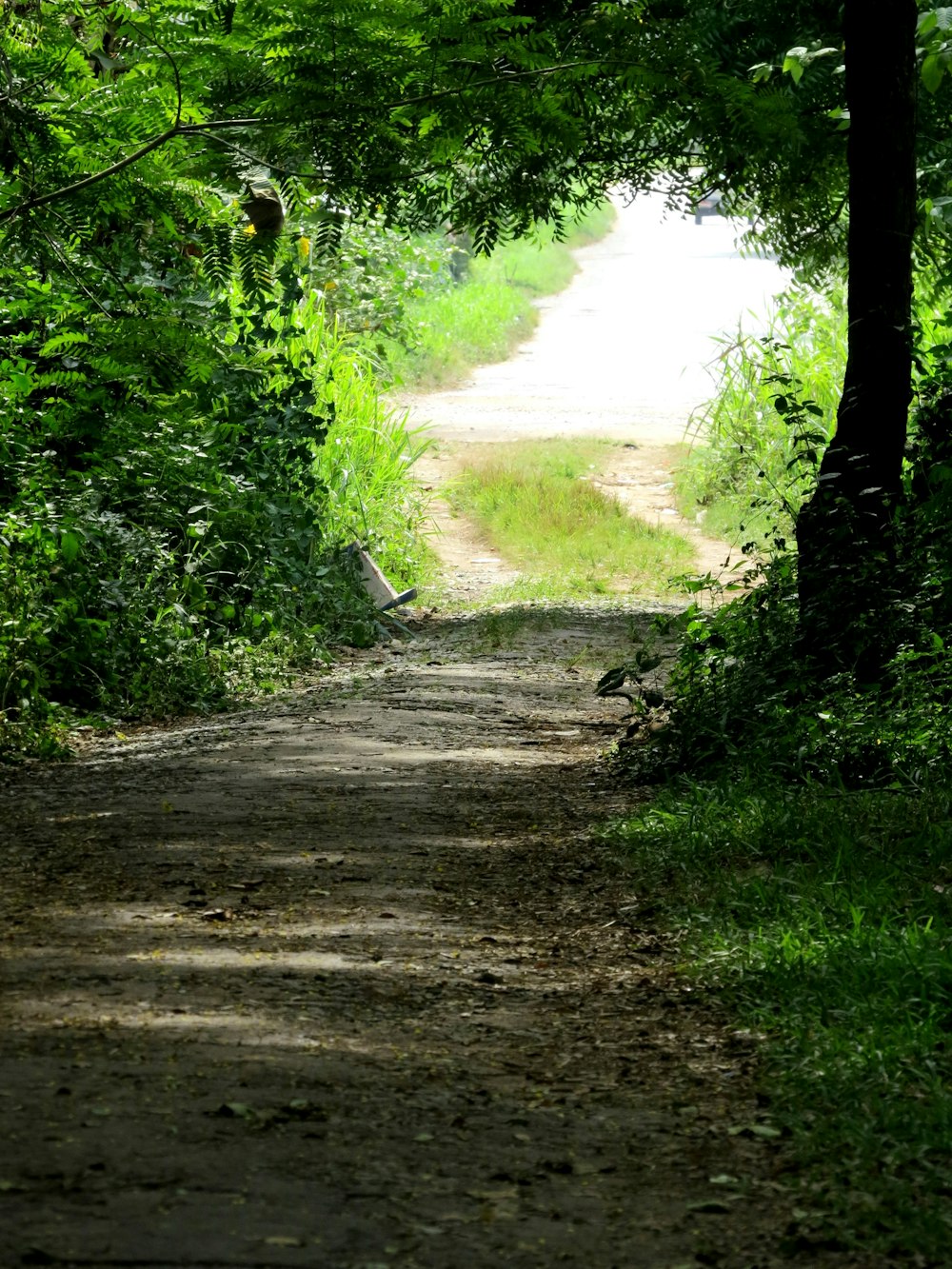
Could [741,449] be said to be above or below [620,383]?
below

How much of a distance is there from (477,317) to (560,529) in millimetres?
12153

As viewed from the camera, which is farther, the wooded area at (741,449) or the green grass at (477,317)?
the green grass at (477,317)

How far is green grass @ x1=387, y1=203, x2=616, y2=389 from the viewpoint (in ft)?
74.5

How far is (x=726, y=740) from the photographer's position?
6.25 metres

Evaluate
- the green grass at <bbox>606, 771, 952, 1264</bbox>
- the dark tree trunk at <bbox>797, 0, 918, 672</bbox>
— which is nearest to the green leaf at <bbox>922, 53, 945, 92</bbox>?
the dark tree trunk at <bbox>797, 0, 918, 672</bbox>

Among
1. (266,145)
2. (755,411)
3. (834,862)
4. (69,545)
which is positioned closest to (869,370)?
(834,862)

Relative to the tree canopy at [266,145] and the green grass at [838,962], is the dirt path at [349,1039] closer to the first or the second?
the green grass at [838,962]

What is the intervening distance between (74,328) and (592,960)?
4.81 meters

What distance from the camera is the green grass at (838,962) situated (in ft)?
9.97

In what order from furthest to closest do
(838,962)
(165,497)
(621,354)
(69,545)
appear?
1. (621,354)
2. (165,497)
3. (69,545)
4. (838,962)

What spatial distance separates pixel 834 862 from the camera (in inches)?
193

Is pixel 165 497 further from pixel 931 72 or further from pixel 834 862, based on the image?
pixel 834 862

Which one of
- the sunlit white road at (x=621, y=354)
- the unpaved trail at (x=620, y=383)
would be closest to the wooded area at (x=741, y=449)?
the unpaved trail at (x=620, y=383)

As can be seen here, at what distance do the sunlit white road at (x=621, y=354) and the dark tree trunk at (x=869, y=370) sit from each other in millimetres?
5227
